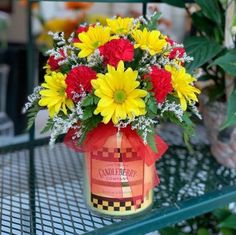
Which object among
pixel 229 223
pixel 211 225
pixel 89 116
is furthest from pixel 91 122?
pixel 211 225

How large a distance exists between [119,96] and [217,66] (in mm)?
427

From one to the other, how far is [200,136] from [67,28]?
55 centimetres

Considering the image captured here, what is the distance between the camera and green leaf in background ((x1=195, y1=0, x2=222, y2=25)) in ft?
3.23

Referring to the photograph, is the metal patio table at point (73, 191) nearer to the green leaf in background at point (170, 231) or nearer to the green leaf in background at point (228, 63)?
the green leaf in background at point (170, 231)

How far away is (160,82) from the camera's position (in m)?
0.75

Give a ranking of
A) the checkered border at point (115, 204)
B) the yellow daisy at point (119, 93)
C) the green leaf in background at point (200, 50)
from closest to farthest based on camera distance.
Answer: the yellow daisy at point (119, 93) → the checkered border at point (115, 204) → the green leaf in background at point (200, 50)

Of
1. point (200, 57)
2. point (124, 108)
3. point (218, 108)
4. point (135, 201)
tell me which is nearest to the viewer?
point (124, 108)

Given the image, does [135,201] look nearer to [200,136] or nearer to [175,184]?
[175,184]

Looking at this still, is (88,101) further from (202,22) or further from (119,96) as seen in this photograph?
(202,22)

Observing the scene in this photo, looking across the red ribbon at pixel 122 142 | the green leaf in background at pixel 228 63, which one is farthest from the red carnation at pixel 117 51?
the green leaf in background at pixel 228 63

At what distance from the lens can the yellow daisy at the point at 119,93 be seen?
72 centimetres

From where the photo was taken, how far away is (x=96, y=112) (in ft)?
2.41

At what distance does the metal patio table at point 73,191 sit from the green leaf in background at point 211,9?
34cm

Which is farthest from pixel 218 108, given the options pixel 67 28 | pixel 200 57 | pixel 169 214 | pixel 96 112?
pixel 67 28
